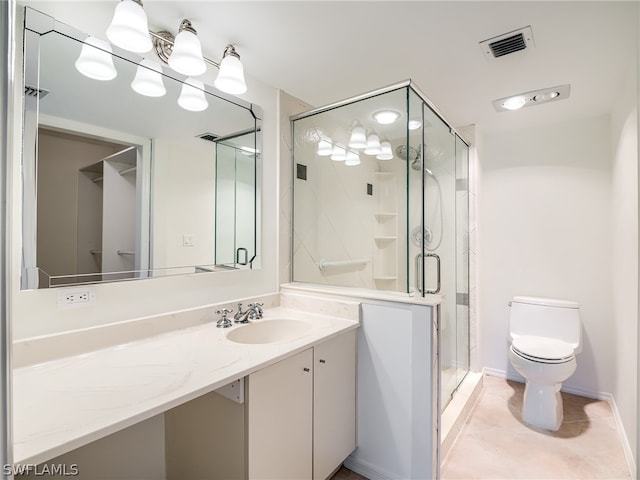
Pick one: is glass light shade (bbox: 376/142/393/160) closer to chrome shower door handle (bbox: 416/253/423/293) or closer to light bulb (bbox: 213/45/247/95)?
chrome shower door handle (bbox: 416/253/423/293)

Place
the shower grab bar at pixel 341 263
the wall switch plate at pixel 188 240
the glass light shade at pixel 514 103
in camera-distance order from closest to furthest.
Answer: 1. the wall switch plate at pixel 188 240
2. the glass light shade at pixel 514 103
3. the shower grab bar at pixel 341 263

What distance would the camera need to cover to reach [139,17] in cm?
125

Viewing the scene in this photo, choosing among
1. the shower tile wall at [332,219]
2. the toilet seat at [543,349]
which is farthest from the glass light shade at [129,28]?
the toilet seat at [543,349]

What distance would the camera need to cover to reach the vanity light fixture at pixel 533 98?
6.77 feet

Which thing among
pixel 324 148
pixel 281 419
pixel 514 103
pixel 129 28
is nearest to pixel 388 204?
pixel 324 148

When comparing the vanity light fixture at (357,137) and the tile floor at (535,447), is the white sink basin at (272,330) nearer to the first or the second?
the tile floor at (535,447)

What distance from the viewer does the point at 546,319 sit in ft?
8.30

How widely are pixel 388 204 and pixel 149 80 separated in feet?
6.05

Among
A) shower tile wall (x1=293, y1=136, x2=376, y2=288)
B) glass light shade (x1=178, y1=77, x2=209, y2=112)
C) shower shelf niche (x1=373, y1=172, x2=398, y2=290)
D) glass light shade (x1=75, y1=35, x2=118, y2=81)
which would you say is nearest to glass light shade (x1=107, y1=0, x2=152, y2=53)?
glass light shade (x1=75, y1=35, x2=118, y2=81)

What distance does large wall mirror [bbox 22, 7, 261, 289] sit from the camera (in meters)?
1.15

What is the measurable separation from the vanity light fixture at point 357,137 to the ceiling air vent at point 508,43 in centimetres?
91

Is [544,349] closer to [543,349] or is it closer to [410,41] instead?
[543,349]

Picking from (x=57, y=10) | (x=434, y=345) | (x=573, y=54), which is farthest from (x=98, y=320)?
(x=573, y=54)

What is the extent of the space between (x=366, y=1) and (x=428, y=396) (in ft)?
5.81
